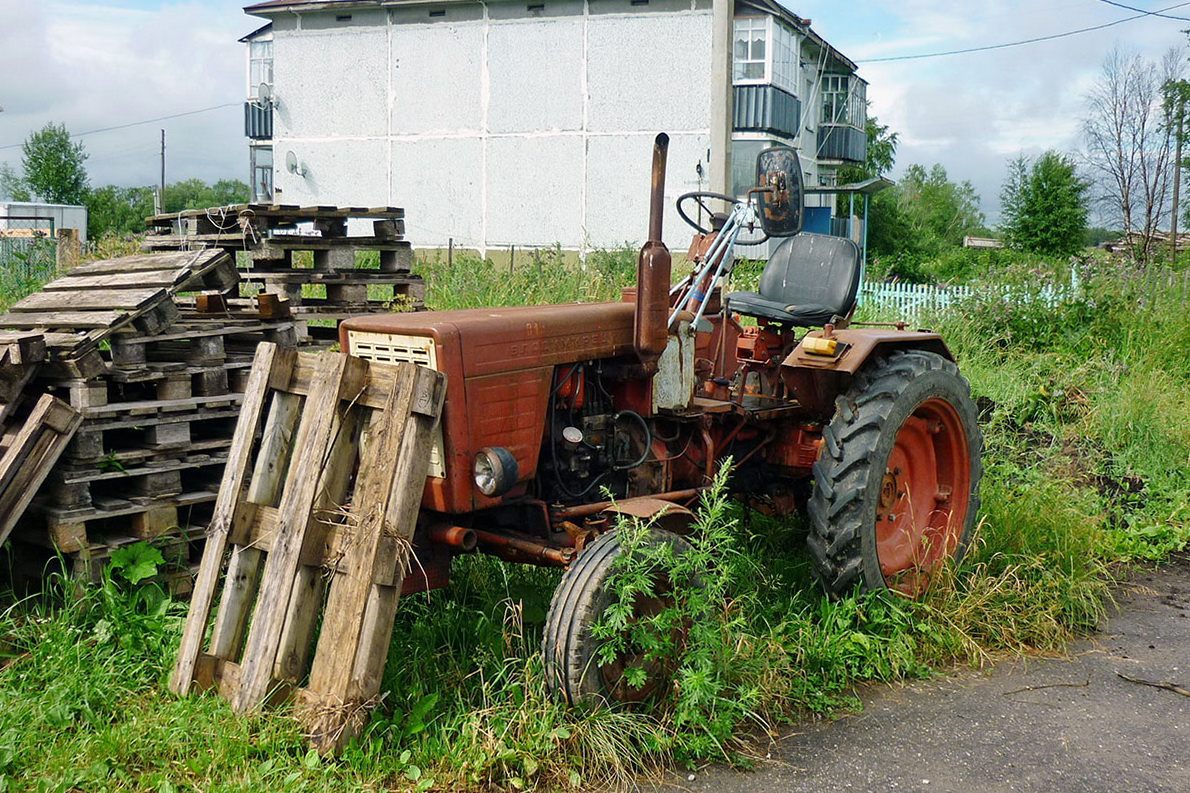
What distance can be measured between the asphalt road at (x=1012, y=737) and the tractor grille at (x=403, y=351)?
1.33 metres

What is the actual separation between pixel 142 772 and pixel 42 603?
52.5 inches

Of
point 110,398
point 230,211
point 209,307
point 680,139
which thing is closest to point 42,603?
point 110,398

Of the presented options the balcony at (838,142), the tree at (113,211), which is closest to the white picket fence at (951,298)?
the balcony at (838,142)

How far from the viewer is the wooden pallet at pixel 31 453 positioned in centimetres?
421

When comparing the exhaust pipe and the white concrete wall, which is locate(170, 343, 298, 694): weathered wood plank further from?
the white concrete wall

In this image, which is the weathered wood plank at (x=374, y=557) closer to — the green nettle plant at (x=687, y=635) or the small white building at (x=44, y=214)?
the green nettle plant at (x=687, y=635)

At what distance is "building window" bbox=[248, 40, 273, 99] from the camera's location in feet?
104

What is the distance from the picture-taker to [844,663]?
4348 mm

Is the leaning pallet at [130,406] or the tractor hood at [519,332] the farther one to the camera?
the leaning pallet at [130,406]

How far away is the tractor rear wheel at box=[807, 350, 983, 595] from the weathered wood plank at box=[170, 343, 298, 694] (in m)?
2.23

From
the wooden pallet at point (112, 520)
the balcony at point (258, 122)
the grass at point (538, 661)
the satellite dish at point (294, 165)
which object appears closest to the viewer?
the grass at point (538, 661)

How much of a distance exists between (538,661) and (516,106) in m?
25.8

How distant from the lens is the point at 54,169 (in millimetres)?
47125

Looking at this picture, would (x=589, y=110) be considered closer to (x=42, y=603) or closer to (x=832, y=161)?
(x=832, y=161)
